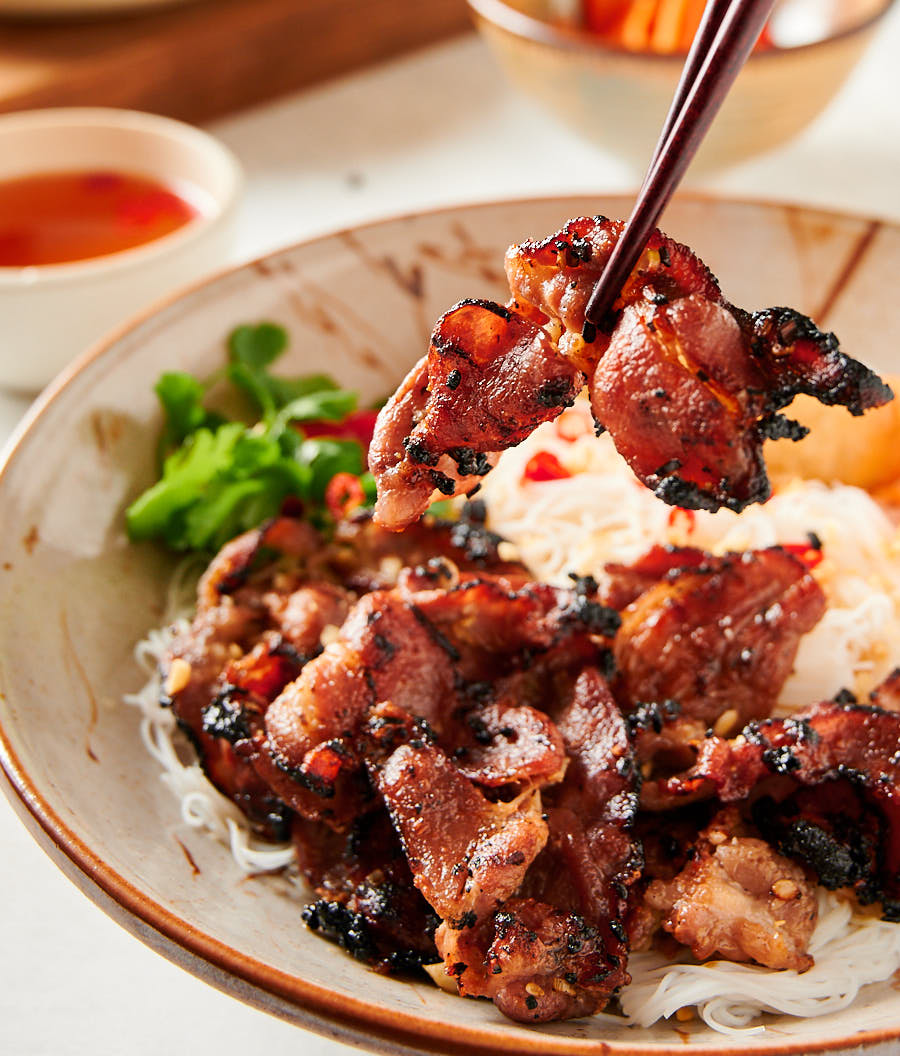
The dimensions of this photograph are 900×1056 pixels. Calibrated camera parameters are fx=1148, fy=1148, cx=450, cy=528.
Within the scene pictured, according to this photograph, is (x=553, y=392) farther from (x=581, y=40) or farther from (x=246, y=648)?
(x=581, y=40)

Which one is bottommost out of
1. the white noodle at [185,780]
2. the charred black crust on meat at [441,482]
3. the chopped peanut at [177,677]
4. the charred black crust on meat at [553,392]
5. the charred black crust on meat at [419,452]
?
the white noodle at [185,780]

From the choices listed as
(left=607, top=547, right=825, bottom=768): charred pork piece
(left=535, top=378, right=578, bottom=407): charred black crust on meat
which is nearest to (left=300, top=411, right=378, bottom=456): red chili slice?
(left=607, top=547, right=825, bottom=768): charred pork piece

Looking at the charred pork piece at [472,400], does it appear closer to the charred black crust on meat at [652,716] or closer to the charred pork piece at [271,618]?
the charred pork piece at [271,618]

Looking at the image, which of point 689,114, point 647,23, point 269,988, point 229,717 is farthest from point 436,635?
point 647,23

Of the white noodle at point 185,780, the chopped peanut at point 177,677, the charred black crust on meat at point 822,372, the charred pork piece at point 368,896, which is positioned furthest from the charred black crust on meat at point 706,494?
the chopped peanut at point 177,677

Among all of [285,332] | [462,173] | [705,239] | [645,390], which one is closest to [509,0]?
[462,173]

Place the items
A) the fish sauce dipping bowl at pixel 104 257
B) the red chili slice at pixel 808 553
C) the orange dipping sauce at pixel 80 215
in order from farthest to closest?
the orange dipping sauce at pixel 80 215
the fish sauce dipping bowl at pixel 104 257
the red chili slice at pixel 808 553
